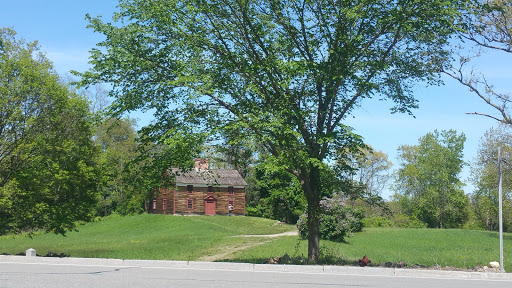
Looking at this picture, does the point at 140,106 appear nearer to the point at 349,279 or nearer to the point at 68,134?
the point at 349,279

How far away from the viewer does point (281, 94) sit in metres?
16.3

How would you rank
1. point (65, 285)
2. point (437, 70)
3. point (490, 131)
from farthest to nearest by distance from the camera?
point (490, 131), point (437, 70), point (65, 285)

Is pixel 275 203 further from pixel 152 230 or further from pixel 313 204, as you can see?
pixel 313 204

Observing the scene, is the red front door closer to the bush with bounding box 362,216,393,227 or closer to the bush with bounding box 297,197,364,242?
the bush with bounding box 362,216,393,227

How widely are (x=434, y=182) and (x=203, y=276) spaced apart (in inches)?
2933

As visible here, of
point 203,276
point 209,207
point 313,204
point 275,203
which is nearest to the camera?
point 203,276

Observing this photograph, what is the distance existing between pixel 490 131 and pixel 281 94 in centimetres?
3876

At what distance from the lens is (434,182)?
80438mm

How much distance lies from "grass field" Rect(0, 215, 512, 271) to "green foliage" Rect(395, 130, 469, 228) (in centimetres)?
3068

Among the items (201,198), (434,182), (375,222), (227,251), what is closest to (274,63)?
(227,251)

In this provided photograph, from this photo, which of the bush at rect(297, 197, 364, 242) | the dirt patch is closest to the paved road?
the dirt patch

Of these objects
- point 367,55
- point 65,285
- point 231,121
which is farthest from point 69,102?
point 65,285

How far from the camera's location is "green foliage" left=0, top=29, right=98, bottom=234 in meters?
25.5

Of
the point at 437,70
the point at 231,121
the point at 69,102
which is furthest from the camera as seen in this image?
the point at 69,102
